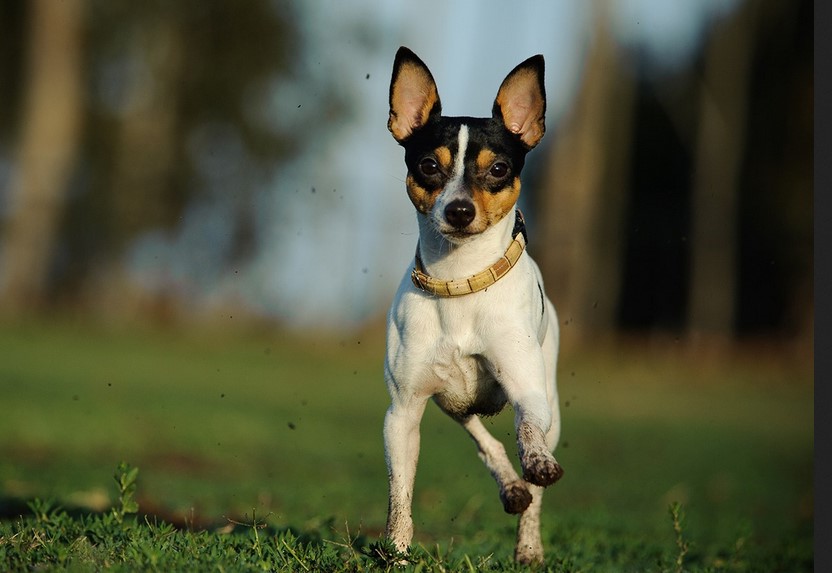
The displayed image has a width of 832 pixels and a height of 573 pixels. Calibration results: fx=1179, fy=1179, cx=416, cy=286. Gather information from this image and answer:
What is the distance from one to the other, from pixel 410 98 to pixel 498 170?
0.61m

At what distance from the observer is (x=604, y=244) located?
120 feet

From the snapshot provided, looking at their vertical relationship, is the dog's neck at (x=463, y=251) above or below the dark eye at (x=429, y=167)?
below

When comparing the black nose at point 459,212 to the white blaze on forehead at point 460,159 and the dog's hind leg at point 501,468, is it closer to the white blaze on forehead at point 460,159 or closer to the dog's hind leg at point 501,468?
the white blaze on forehead at point 460,159

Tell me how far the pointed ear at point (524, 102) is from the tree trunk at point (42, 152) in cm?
2995

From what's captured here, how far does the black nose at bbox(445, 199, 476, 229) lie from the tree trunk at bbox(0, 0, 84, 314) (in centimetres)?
3034

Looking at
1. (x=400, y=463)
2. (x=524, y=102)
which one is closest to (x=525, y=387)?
(x=400, y=463)

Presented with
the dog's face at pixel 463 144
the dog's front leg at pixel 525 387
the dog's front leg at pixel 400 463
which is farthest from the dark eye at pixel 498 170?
the dog's front leg at pixel 400 463

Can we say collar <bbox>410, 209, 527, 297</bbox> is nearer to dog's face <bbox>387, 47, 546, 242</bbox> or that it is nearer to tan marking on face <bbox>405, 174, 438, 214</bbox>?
dog's face <bbox>387, 47, 546, 242</bbox>

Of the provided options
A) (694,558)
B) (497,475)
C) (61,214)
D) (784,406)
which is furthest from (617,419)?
(61,214)

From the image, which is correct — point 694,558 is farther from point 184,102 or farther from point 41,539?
point 184,102

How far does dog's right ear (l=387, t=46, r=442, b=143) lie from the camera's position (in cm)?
555

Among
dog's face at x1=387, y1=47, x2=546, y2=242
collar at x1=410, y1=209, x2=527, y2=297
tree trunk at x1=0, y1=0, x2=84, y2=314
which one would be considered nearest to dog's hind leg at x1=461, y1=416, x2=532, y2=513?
collar at x1=410, y1=209, x2=527, y2=297

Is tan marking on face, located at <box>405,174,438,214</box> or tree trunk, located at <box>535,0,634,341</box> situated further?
tree trunk, located at <box>535,0,634,341</box>

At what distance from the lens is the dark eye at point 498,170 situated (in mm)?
5281
